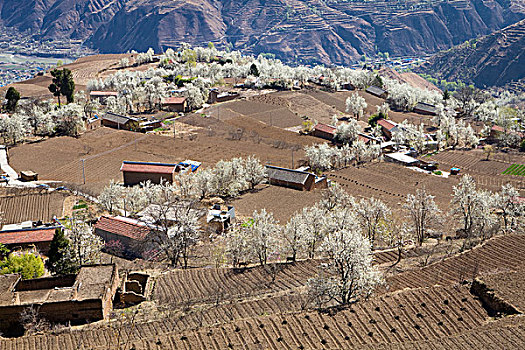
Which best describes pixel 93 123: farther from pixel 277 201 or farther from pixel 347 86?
pixel 347 86

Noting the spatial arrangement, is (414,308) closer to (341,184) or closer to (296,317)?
(296,317)

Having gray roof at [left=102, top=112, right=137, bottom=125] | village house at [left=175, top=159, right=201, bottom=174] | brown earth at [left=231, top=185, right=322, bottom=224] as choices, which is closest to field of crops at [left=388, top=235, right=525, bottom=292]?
brown earth at [left=231, top=185, right=322, bottom=224]

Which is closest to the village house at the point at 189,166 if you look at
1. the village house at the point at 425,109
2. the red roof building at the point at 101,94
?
the red roof building at the point at 101,94

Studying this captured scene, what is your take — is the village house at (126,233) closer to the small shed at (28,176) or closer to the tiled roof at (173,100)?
the small shed at (28,176)

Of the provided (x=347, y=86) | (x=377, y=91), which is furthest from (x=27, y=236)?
(x=377, y=91)

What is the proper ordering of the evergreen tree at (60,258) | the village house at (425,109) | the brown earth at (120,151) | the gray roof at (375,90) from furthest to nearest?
1. the gray roof at (375,90)
2. the village house at (425,109)
3. the brown earth at (120,151)
4. the evergreen tree at (60,258)
